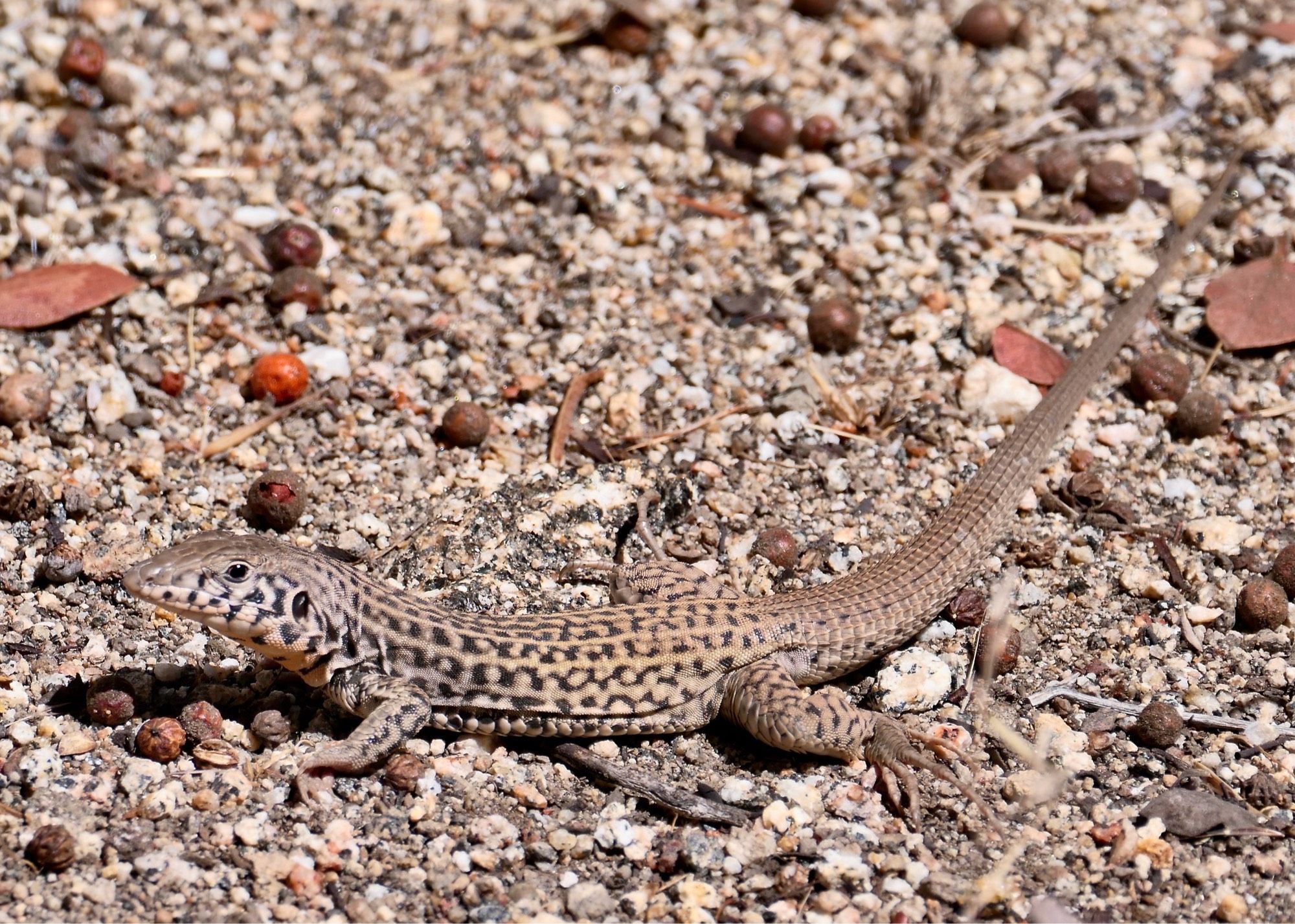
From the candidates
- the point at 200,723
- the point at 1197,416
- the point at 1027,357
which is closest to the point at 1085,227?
the point at 1027,357

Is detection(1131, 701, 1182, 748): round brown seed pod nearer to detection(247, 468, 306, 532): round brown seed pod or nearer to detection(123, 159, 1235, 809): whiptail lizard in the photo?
detection(123, 159, 1235, 809): whiptail lizard

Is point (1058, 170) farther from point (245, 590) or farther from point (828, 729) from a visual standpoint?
point (245, 590)

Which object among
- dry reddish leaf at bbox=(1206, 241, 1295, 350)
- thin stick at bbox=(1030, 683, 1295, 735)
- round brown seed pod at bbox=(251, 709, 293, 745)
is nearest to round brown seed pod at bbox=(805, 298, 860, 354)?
dry reddish leaf at bbox=(1206, 241, 1295, 350)

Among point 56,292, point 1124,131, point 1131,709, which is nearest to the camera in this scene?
point 1131,709

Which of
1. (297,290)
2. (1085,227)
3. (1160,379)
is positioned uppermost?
(1085,227)

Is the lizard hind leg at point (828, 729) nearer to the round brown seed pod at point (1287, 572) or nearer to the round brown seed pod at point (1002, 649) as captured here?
the round brown seed pod at point (1002, 649)

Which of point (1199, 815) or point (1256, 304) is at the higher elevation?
point (1256, 304)

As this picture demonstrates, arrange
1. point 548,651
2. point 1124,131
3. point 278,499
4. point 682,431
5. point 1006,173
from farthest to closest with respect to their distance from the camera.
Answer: point 1124,131 → point 1006,173 → point 682,431 → point 278,499 → point 548,651
